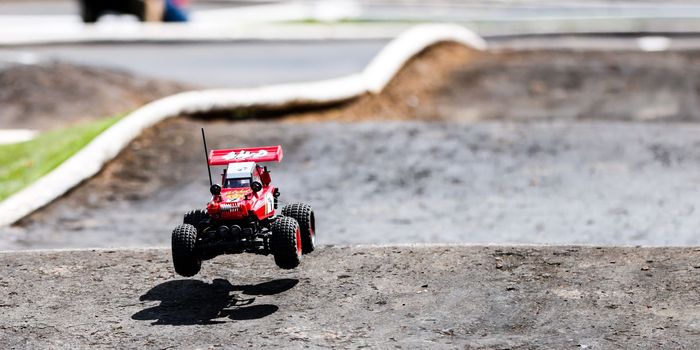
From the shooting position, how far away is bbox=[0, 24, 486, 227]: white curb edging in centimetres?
1510

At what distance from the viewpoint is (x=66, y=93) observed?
23344 millimetres

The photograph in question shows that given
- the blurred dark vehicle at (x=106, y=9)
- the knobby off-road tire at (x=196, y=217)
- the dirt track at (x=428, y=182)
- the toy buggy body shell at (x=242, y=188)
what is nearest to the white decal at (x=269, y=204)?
the toy buggy body shell at (x=242, y=188)

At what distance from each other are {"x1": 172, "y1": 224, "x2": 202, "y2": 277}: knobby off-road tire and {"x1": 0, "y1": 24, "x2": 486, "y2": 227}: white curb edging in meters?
5.83

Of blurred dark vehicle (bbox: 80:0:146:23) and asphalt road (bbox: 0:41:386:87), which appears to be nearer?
asphalt road (bbox: 0:41:386:87)

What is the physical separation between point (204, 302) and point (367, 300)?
4.93 ft

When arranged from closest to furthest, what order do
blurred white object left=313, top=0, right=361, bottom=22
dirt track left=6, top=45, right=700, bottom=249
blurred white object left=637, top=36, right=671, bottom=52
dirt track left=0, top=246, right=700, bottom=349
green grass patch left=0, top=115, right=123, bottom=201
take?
1. dirt track left=0, top=246, right=700, bottom=349
2. dirt track left=6, top=45, right=700, bottom=249
3. green grass patch left=0, top=115, right=123, bottom=201
4. blurred white object left=637, top=36, right=671, bottom=52
5. blurred white object left=313, top=0, right=361, bottom=22

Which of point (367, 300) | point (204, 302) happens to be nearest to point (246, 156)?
point (204, 302)

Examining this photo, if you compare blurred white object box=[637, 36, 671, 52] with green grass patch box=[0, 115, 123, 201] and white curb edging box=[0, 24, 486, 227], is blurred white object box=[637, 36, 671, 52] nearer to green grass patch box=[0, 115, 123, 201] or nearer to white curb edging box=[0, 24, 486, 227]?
white curb edging box=[0, 24, 486, 227]

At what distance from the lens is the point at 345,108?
71.8ft

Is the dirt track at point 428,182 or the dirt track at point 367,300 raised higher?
the dirt track at point 428,182

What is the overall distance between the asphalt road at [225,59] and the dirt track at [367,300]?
13.4m

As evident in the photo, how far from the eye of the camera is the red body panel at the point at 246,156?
9367 millimetres

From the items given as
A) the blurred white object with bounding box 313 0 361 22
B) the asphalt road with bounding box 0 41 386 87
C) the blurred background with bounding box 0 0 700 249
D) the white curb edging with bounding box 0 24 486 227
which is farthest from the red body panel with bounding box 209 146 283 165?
the blurred white object with bounding box 313 0 361 22

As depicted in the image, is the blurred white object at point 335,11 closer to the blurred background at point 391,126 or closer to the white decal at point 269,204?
the blurred background at point 391,126
